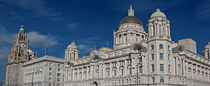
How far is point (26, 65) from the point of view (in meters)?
141

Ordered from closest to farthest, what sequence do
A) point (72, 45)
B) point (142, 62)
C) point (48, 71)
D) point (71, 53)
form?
point (142, 62), point (71, 53), point (72, 45), point (48, 71)

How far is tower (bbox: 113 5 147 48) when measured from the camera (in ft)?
364

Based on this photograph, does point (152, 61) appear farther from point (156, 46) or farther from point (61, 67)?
point (61, 67)

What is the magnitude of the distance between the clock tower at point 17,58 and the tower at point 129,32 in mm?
64788

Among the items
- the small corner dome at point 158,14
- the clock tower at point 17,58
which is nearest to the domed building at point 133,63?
the small corner dome at point 158,14

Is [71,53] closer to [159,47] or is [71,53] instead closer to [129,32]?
[129,32]

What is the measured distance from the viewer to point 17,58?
150625mm

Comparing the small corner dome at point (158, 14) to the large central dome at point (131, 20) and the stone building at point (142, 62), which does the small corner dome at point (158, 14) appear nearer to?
the stone building at point (142, 62)

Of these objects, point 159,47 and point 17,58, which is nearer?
point 159,47

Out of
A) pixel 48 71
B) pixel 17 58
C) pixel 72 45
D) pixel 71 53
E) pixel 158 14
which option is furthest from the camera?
pixel 17 58

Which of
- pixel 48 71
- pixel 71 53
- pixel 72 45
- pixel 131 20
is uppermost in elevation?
pixel 131 20

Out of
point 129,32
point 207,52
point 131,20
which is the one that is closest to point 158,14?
point 129,32

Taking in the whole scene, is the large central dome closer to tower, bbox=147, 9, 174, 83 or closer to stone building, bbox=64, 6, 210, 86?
stone building, bbox=64, 6, 210, 86

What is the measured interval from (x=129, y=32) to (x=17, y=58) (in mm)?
78960
